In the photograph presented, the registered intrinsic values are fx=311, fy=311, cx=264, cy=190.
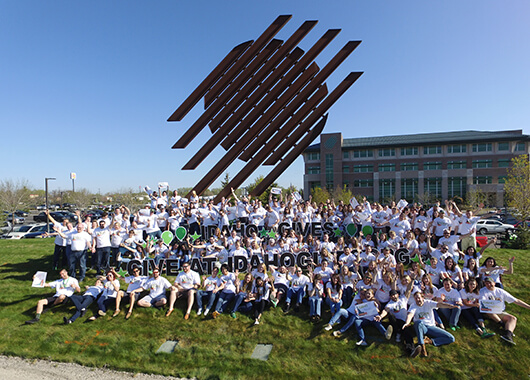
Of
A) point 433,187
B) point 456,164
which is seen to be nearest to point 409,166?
point 433,187

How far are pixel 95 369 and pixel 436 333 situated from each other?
7.00 meters

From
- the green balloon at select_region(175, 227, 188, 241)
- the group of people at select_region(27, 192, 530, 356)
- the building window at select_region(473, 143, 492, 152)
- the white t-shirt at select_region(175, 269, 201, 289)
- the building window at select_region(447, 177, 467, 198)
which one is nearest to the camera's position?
the group of people at select_region(27, 192, 530, 356)

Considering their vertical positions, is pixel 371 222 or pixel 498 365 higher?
pixel 371 222

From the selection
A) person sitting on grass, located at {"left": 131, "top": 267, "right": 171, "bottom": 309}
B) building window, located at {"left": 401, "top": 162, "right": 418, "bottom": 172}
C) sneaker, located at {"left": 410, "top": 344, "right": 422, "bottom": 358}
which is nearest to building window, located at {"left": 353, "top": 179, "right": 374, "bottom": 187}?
building window, located at {"left": 401, "top": 162, "right": 418, "bottom": 172}

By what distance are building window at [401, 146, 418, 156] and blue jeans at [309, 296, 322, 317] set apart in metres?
53.4

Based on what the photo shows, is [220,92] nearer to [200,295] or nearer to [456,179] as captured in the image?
[200,295]

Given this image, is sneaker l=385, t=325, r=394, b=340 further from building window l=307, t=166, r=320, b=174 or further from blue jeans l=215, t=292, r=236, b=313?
building window l=307, t=166, r=320, b=174

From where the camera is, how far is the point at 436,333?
649 centimetres

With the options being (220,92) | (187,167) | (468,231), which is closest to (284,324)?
(468,231)

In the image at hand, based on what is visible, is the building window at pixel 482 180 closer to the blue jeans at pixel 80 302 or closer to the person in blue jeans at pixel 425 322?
the person in blue jeans at pixel 425 322

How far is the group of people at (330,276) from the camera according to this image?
6898 mm

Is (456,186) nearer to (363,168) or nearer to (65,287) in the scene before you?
(363,168)

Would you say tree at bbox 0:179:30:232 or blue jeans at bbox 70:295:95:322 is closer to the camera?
blue jeans at bbox 70:295:95:322

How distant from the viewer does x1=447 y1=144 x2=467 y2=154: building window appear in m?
52.1
